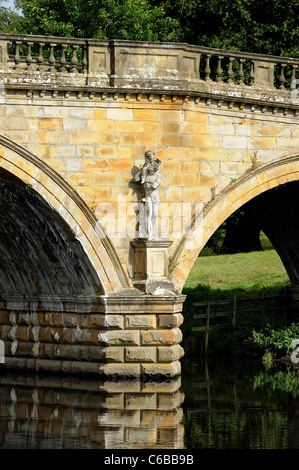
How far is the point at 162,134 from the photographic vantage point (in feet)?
71.7

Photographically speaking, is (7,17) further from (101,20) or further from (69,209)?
(69,209)

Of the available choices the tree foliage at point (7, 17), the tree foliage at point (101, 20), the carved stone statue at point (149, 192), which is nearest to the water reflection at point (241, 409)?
the carved stone statue at point (149, 192)

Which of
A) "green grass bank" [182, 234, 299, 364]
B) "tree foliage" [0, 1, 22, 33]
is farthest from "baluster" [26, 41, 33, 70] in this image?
"tree foliage" [0, 1, 22, 33]

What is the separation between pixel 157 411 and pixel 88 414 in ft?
3.93

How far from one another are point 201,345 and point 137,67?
26.0ft

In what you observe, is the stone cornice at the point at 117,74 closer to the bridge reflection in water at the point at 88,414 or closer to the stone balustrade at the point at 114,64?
the stone balustrade at the point at 114,64

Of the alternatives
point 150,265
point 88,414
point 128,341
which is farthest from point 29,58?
point 88,414

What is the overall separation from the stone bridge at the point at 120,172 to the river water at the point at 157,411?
92cm

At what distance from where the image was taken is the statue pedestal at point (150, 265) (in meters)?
21.4

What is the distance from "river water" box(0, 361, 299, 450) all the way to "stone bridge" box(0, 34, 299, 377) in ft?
3.01

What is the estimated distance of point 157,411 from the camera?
732 inches

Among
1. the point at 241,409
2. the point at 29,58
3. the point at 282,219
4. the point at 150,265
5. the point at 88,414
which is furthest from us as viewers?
the point at 282,219

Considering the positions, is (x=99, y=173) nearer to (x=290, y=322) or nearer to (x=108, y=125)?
(x=108, y=125)

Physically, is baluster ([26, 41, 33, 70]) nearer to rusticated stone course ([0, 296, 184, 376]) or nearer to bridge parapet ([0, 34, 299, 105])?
bridge parapet ([0, 34, 299, 105])
